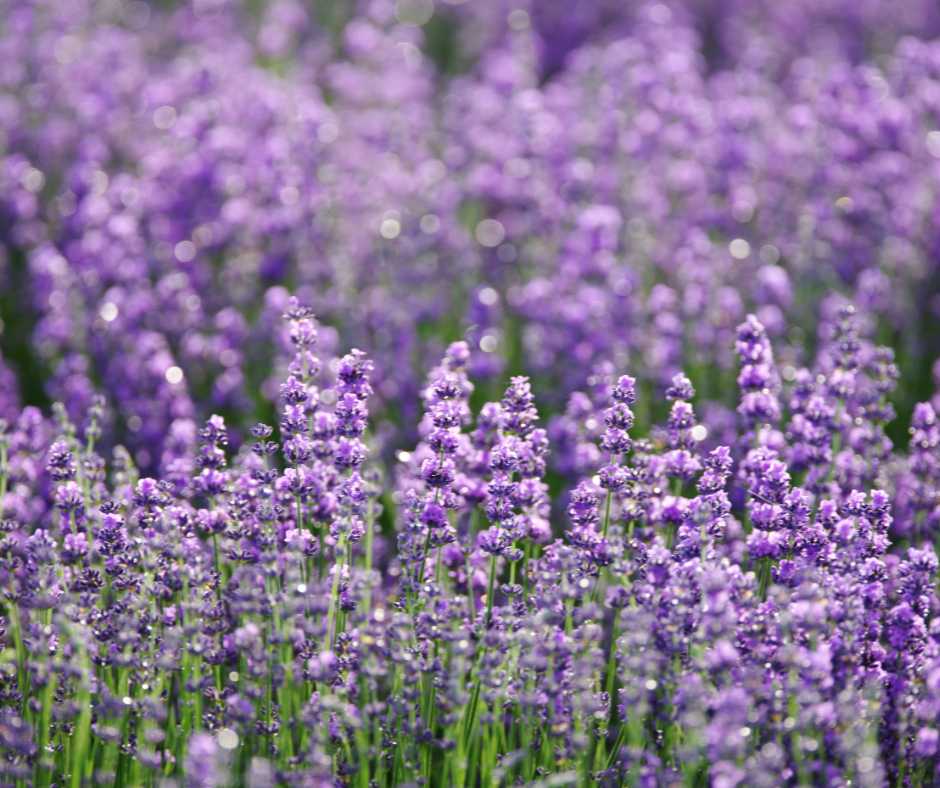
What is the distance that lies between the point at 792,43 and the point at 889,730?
7.81m

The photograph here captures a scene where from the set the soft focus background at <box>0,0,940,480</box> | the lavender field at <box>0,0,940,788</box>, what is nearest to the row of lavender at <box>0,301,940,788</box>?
the lavender field at <box>0,0,940,788</box>

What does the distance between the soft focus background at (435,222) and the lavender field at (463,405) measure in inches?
0.9

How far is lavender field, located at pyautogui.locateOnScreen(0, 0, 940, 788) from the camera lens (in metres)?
2.76

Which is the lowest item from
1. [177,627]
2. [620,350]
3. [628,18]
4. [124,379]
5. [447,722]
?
[628,18]

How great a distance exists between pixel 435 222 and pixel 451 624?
3.04m

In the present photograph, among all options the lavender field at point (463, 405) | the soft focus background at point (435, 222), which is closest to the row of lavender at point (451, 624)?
the lavender field at point (463, 405)

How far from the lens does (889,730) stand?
9.61 ft

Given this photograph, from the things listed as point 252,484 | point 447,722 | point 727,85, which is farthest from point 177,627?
point 727,85

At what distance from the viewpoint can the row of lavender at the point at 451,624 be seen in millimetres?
2654

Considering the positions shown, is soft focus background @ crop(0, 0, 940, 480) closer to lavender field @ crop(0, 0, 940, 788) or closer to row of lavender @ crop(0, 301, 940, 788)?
lavender field @ crop(0, 0, 940, 788)

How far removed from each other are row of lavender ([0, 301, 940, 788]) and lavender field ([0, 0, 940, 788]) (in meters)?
0.02

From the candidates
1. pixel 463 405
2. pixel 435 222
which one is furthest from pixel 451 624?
pixel 435 222

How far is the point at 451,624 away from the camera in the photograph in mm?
2805

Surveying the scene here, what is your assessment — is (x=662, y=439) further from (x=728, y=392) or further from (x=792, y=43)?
(x=792, y=43)
